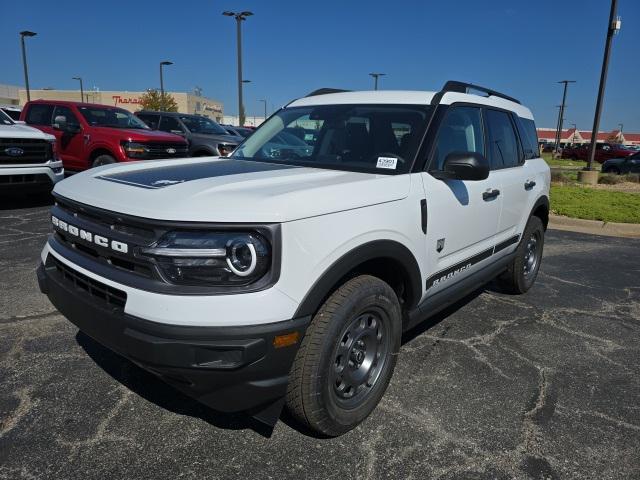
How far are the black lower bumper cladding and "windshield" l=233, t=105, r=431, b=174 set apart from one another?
4.43 ft

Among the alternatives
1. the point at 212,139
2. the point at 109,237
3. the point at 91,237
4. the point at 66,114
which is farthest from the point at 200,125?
the point at 109,237

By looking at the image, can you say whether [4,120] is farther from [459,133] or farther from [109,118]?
[459,133]

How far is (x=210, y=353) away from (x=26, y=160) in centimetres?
732

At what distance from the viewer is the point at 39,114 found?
10430mm

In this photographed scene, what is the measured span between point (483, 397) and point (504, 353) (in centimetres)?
74

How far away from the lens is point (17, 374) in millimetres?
3062

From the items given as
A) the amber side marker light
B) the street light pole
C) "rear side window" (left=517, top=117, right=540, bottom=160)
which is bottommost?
the amber side marker light

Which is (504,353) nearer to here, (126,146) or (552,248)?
(552,248)

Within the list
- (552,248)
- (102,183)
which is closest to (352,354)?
(102,183)

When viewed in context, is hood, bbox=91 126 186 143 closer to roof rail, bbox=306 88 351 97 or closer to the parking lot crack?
roof rail, bbox=306 88 351 97

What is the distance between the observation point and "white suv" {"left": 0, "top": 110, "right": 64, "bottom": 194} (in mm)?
7508

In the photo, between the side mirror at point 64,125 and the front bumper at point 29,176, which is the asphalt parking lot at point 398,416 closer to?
the front bumper at point 29,176

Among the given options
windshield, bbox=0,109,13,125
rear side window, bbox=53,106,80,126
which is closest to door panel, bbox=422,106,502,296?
windshield, bbox=0,109,13,125

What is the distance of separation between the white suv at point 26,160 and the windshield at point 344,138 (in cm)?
542
